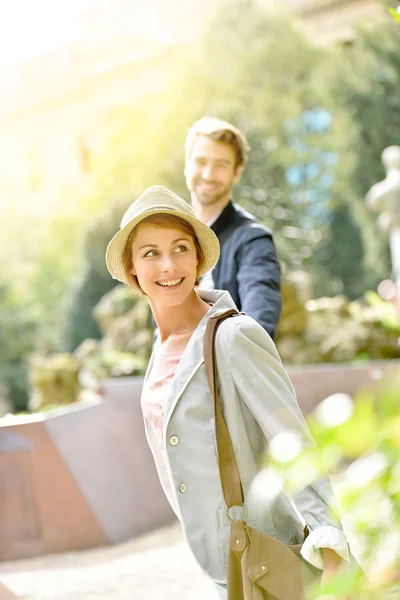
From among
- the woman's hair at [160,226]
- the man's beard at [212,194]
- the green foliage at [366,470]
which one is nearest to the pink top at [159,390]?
the woman's hair at [160,226]

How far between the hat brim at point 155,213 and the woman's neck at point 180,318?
109 millimetres

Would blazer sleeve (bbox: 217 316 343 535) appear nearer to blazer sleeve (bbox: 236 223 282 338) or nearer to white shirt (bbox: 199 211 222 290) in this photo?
blazer sleeve (bbox: 236 223 282 338)

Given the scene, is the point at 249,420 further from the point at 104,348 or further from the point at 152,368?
the point at 104,348

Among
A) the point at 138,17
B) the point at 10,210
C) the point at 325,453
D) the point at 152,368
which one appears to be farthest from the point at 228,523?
the point at 138,17

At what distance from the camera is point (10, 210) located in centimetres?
3117

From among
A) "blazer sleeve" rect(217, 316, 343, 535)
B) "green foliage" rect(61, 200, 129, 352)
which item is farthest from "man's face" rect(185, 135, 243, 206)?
"green foliage" rect(61, 200, 129, 352)

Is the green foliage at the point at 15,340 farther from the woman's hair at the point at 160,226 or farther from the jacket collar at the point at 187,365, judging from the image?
the jacket collar at the point at 187,365

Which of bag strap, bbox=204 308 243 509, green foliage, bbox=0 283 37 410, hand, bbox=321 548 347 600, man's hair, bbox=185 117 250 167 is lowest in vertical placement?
green foliage, bbox=0 283 37 410

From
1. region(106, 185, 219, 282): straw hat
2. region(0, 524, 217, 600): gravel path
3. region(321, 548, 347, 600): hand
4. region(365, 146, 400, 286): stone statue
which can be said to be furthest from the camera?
region(365, 146, 400, 286): stone statue

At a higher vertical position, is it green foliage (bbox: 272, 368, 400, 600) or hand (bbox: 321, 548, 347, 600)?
green foliage (bbox: 272, 368, 400, 600)

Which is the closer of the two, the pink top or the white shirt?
the pink top

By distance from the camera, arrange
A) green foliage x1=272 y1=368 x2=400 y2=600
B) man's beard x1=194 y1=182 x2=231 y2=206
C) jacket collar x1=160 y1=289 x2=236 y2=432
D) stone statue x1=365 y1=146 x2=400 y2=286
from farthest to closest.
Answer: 1. stone statue x1=365 y1=146 x2=400 y2=286
2. man's beard x1=194 y1=182 x2=231 y2=206
3. jacket collar x1=160 y1=289 x2=236 y2=432
4. green foliage x1=272 y1=368 x2=400 y2=600

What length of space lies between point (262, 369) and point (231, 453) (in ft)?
0.63

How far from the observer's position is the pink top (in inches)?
81.7
